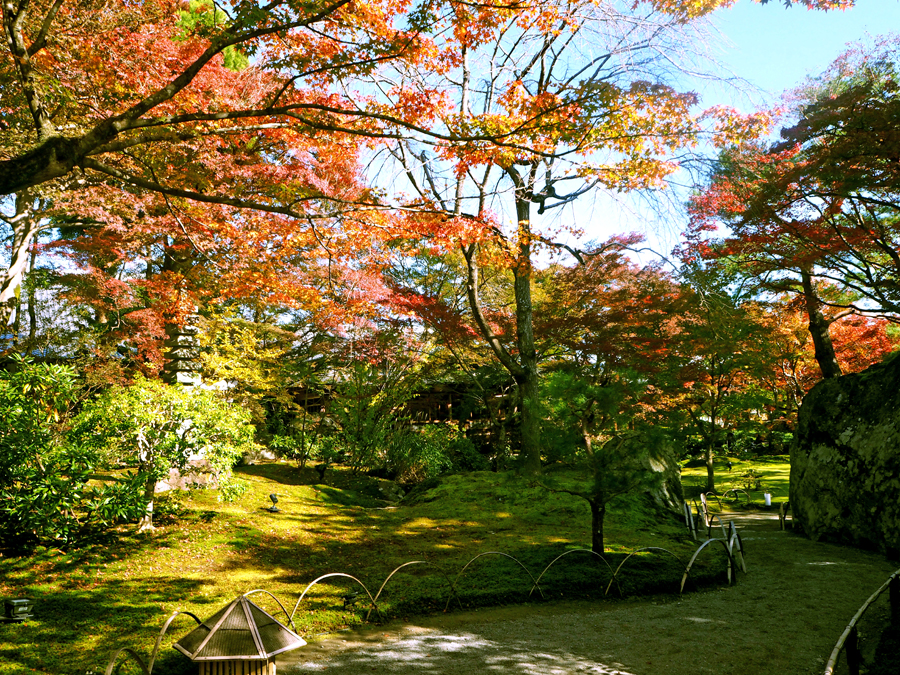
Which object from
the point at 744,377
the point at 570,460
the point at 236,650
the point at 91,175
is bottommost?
the point at 236,650

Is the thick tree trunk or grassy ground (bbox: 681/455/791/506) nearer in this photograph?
the thick tree trunk

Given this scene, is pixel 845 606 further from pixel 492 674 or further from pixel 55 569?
pixel 55 569

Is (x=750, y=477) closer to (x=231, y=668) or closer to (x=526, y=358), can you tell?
(x=526, y=358)

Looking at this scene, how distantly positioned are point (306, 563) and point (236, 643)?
11.0 feet

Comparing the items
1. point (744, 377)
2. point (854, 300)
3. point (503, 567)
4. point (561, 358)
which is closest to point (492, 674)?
point (503, 567)

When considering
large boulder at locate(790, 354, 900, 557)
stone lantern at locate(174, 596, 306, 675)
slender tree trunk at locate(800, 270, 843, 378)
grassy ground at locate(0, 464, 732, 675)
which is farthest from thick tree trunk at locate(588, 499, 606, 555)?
slender tree trunk at locate(800, 270, 843, 378)

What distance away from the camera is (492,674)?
151 inches

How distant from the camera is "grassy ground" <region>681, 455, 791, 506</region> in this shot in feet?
43.3

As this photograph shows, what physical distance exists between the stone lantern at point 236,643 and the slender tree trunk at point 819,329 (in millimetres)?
10685

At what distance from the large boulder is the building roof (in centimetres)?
753

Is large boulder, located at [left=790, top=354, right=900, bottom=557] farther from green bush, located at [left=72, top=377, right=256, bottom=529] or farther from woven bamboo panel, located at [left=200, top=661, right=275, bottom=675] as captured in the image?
green bush, located at [left=72, top=377, right=256, bottom=529]

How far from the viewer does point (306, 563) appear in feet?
21.2

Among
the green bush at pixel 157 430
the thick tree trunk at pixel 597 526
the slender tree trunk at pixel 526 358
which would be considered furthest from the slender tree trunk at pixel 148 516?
the slender tree trunk at pixel 526 358

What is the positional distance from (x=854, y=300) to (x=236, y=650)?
14443 mm
